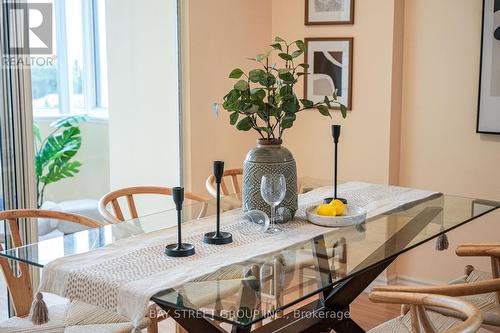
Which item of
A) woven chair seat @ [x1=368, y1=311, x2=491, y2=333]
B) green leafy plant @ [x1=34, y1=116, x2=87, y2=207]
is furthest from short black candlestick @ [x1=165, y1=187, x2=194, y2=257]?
green leafy plant @ [x1=34, y1=116, x2=87, y2=207]

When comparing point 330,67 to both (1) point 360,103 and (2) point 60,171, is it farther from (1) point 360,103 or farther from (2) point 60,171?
(2) point 60,171

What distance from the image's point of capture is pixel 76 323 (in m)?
2.74

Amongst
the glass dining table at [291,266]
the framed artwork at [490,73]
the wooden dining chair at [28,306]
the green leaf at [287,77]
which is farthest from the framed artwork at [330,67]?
the wooden dining chair at [28,306]

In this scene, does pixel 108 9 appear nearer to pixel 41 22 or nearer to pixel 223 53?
pixel 41 22

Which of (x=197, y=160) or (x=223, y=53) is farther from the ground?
(x=223, y=53)

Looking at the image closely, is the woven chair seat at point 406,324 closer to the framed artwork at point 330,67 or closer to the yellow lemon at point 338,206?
the yellow lemon at point 338,206

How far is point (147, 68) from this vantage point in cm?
444

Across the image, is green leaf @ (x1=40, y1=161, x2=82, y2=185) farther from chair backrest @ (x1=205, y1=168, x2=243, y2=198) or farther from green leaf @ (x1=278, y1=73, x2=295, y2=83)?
green leaf @ (x1=278, y1=73, x2=295, y2=83)

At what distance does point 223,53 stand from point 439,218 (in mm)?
2027

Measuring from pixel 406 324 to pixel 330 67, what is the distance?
2.37 metres

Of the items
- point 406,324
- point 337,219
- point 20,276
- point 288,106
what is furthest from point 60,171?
point 406,324

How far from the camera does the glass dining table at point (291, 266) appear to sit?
6.84ft

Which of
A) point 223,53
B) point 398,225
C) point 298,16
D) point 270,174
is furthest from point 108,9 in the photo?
point 398,225

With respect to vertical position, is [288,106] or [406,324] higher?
[288,106]
